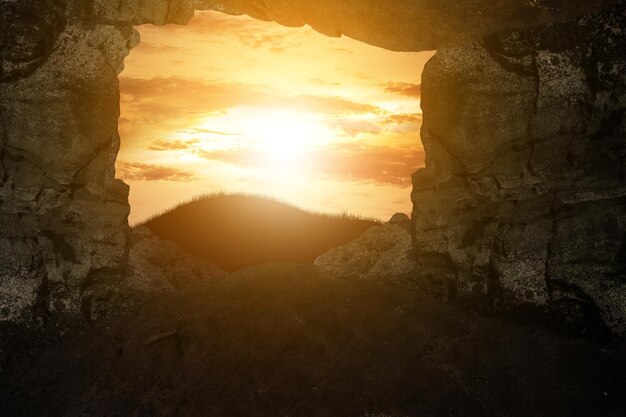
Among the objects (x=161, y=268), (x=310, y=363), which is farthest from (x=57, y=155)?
(x=310, y=363)

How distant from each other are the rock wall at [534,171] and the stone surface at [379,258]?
1.23ft

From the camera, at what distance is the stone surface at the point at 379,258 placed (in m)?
8.07

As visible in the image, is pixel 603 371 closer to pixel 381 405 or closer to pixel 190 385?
pixel 381 405

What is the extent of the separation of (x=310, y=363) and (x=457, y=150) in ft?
12.3

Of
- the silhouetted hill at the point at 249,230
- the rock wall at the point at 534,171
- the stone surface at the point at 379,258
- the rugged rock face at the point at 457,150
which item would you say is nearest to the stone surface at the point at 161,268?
the rugged rock face at the point at 457,150

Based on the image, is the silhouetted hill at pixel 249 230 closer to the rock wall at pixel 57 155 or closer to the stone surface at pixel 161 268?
the stone surface at pixel 161 268

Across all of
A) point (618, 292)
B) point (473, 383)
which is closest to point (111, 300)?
point (473, 383)

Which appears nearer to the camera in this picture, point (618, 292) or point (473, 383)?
point (473, 383)

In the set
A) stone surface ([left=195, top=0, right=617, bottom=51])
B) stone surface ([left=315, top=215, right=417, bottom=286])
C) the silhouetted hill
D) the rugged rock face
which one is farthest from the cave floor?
the silhouetted hill

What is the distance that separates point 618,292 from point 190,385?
18.5ft

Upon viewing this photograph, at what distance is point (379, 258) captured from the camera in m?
8.49

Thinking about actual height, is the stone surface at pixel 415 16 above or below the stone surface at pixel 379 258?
above

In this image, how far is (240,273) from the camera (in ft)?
28.1

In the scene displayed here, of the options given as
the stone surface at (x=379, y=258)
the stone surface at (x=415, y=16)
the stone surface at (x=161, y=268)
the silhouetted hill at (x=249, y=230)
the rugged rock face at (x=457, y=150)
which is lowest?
the silhouetted hill at (x=249, y=230)
